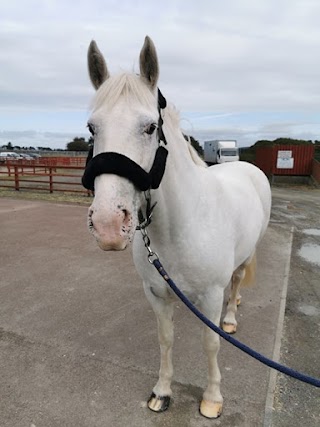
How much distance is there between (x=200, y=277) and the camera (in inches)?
78.5

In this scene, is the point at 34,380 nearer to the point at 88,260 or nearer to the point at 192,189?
the point at 192,189

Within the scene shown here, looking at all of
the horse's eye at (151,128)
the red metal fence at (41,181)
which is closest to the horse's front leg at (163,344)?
the horse's eye at (151,128)

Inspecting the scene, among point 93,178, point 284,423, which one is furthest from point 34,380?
point 93,178

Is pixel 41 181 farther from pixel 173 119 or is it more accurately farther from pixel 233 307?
pixel 173 119

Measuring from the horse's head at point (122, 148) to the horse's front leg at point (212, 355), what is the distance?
0.99 m

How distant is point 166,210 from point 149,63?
0.73m

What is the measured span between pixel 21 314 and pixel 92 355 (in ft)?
3.49

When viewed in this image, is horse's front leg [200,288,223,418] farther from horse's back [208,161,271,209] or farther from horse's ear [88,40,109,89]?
horse's ear [88,40,109,89]

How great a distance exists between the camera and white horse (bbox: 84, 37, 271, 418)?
1.31 m

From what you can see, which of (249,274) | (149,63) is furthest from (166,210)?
(249,274)

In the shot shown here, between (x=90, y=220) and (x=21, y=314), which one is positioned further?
(x=21, y=314)

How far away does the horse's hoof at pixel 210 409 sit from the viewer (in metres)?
2.17

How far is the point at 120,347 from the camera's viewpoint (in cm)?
290

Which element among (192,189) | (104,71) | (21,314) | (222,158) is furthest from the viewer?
(222,158)
